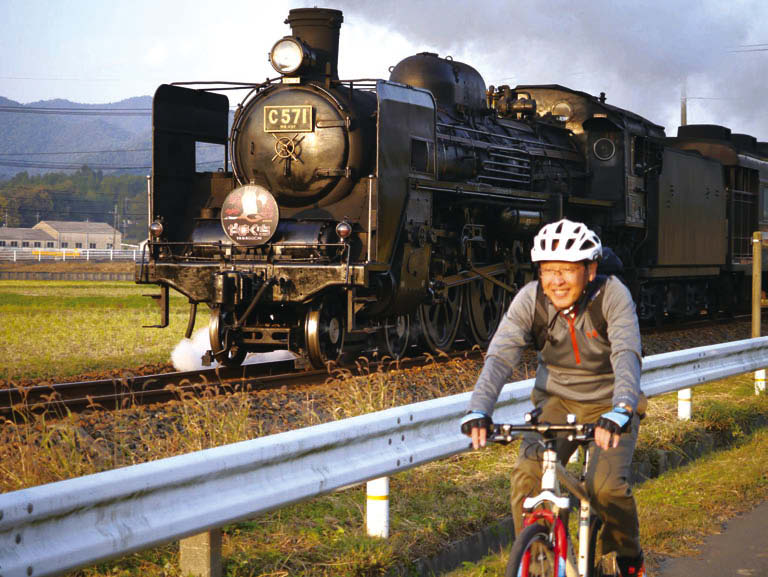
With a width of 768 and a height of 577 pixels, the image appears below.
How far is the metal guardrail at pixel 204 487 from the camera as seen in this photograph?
11.0 feet

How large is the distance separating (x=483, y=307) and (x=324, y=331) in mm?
3982

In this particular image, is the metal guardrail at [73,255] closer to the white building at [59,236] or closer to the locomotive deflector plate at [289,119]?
the white building at [59,236]

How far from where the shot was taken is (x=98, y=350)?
15.0 meters

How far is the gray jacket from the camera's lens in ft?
13.4

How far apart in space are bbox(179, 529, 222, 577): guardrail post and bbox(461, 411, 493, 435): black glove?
1243 mm

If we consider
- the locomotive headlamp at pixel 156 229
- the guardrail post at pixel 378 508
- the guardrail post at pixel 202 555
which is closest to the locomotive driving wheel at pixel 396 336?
the locomotive headlamp at pixel 156 229

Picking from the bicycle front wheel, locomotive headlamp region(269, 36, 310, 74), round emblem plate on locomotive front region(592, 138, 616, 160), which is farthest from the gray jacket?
round emblem plate on locomotive front region(592, 138, 616, 160)

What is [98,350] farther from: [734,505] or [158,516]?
[158,516]

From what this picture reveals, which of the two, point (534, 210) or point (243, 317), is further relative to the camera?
point (534, 210)

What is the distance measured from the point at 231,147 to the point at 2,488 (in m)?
7.88

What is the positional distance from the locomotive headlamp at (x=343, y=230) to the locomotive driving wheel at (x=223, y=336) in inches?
64.9

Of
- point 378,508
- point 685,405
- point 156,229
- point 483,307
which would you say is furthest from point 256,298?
point 378,508

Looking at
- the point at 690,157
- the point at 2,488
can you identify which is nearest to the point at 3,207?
the point at 690,157

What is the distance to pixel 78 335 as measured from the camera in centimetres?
1720
